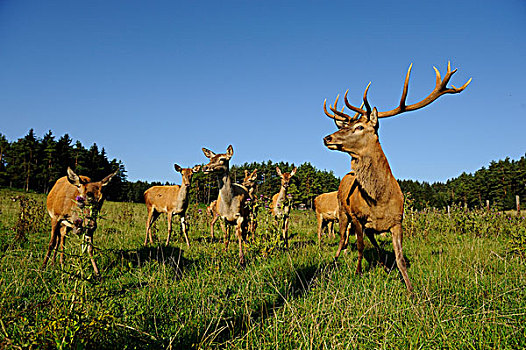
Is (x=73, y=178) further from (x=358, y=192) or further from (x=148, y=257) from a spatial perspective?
(x=358, y=192)

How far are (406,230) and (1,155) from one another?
2753 inches

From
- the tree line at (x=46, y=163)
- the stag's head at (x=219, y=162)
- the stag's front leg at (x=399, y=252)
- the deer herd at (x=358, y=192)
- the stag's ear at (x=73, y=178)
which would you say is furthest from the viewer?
the tree line at (x=46, y=163)

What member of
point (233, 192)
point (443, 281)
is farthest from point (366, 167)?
point (233, 192)

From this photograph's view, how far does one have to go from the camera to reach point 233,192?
755 centimetres

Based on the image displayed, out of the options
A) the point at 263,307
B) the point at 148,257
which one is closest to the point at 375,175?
the point at 263,307

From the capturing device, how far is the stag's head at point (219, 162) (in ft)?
23.6

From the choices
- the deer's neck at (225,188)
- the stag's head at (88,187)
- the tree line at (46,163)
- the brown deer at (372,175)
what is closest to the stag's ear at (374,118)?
the brown deer at (372,175)

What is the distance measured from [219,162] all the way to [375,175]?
3714 millimetres

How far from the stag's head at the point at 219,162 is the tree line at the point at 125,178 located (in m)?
21.6

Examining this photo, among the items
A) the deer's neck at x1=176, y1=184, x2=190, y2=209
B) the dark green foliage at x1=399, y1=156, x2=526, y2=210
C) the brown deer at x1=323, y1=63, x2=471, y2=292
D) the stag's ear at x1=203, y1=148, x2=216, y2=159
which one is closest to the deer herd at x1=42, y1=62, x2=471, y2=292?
the brown deer at x1=323, y1=63, x2=471, y2=292

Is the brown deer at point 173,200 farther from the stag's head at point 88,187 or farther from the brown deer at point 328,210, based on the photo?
the stag's head at point 88,187

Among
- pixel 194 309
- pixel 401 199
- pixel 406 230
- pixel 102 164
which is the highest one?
pixel 102 164

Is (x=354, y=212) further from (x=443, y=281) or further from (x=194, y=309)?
(x=194, y=309)

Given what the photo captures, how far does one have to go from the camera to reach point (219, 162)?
7.31 meters
